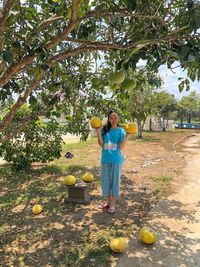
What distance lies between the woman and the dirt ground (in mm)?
611

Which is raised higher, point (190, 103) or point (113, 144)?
point (190, 103)

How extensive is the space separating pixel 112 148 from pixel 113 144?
7 cm

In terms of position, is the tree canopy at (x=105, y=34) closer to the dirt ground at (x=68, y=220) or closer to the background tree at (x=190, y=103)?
the dirt ground at (x=68, y=220)

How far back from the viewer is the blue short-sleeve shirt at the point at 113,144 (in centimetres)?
498

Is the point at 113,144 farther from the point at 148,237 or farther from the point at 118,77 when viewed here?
the point at 118,77

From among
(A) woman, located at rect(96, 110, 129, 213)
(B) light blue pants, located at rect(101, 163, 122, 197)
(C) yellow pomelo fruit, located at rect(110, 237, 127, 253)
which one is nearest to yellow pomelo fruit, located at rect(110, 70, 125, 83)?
(C) yellow pomelo fruit, located at rect(110, 237, 127, 253)

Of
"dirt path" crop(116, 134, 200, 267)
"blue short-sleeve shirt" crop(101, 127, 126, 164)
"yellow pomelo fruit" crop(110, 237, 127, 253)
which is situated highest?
"blue short-sleeve shirt" crop(101, 127, 126, 164)

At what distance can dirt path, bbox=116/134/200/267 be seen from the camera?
148 inches

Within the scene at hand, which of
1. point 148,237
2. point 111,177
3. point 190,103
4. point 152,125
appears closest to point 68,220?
point 111,177

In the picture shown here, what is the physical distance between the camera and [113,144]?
4.98 metres

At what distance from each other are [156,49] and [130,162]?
8.21 m

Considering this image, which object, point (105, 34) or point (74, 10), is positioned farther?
point (105, 34)

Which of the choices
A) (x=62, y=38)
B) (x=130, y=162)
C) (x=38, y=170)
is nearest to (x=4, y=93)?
(x=62, y=38)

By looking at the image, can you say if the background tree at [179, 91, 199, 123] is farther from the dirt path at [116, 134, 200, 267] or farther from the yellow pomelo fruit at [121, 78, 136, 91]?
the yellow pomelo fruit at [121, 78, 136, 91]
